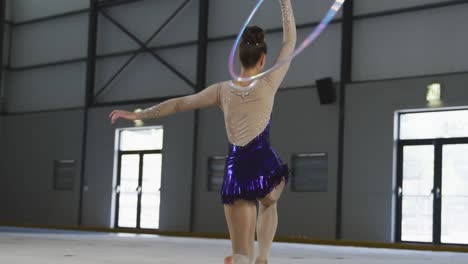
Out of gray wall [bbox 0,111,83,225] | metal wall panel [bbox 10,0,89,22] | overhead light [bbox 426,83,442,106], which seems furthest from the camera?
metal wall panel [bbox 10,0,89,22]

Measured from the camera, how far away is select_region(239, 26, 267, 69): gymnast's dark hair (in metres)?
3.59

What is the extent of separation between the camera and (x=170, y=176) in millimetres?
19125

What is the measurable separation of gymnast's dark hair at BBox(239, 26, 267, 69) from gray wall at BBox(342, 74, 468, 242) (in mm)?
11577

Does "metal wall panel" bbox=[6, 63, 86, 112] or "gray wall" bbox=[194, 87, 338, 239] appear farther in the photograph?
"metal wall panel" bbox=[6, 63, 86, 112]

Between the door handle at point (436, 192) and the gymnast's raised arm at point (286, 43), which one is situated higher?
the gymnast's raised arm at point (286, 43)

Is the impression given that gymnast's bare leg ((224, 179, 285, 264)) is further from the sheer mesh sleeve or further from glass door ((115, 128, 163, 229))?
glass door ((115, 128, 163, 229))

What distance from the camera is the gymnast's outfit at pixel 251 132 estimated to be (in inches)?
144

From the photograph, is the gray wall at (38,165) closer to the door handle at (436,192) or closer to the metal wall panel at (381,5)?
the metal wall panel at (381,5)

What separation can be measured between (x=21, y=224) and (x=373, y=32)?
41.3 ft

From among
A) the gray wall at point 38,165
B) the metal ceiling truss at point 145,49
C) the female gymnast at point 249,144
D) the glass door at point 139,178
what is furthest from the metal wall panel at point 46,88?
the female gymnast at point 249,144

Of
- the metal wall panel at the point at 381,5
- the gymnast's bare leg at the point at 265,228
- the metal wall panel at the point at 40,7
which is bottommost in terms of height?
the gymnast's bare leg at the point at 265,228

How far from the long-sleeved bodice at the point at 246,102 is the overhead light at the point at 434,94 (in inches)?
443

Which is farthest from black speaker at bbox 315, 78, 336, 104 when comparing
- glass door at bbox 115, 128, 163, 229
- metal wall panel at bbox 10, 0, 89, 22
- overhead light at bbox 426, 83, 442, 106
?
metal wall panel at bbox 10, 0, 89, 22

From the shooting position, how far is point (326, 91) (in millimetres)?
16047
